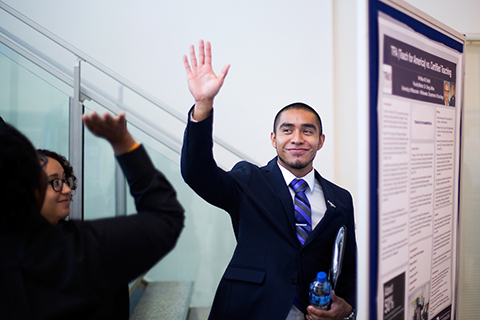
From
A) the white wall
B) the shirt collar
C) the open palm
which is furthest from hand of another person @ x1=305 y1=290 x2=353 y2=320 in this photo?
the white wall

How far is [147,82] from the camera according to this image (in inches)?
115

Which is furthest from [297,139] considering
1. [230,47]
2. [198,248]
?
[230,47]

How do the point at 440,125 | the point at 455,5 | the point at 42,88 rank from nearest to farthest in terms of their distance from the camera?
the point at 440,125
the point at 42,88
the point at 455,5

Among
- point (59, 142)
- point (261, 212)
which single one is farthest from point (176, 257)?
point (261, 212)

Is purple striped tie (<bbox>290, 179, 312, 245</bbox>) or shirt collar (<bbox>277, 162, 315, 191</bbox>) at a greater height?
shirt collar (<bbox>277, 162, 315, 191</bbox>)

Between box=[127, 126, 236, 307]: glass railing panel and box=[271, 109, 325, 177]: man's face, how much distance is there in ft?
3.36

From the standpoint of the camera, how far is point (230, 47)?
2982mm

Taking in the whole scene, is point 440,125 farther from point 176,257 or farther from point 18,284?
point 176,257

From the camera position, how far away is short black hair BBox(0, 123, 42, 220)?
678mm

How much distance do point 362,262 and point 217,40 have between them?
8.03ft

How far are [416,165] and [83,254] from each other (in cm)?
109

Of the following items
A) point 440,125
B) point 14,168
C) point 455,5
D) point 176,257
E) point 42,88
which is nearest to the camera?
Answer: point 14,168

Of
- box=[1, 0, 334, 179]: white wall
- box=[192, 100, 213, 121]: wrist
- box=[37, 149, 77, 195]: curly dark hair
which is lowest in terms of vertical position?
box=[37, 149, 77, 195]: curly dark hair

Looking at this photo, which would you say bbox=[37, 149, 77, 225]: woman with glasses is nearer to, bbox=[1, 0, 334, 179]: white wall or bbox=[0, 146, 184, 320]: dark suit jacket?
bbox=[0, 146, 184, 320]: dark suit jacket
